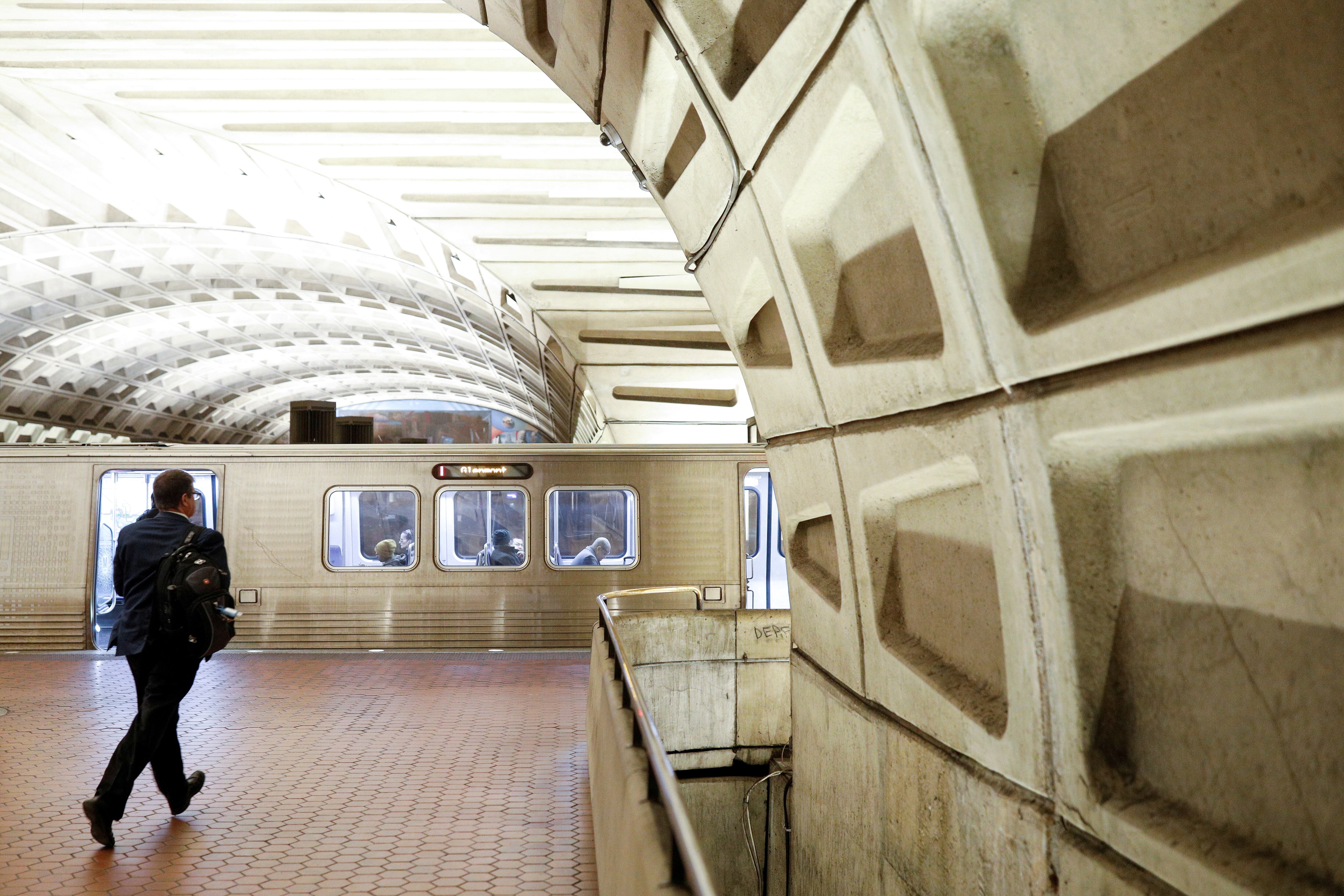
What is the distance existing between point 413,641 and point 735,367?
910 centimetres

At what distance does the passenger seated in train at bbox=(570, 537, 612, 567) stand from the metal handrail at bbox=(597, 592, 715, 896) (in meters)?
8.72

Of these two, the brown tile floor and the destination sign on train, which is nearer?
the brown tile floor

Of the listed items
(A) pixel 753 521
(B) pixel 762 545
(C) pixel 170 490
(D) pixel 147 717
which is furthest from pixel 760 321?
(B) pixel 762 545

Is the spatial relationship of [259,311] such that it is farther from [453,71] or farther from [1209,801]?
[1209,801]

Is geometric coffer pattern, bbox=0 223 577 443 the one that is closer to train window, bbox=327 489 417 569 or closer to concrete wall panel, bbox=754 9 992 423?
train window, bbox=327 489 417 569

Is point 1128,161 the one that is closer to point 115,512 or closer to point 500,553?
point 500,553

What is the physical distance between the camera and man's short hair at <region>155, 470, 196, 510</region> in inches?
235

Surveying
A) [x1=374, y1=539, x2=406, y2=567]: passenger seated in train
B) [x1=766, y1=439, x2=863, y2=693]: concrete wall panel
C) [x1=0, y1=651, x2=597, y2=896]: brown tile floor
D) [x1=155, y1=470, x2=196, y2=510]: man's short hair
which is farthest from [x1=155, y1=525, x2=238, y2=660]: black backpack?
[x1=374, y1=539, x2=406, y2=567]: passenger seated in train

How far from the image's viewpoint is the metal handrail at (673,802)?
2.12 m

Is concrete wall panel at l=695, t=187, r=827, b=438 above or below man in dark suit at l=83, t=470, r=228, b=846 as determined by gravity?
above

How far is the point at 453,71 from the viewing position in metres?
12.9

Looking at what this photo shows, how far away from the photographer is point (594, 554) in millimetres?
13078

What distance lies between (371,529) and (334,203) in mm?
7569

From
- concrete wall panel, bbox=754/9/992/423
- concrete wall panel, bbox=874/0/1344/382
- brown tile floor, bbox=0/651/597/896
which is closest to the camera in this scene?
concrete wall panel, bbox=874/0/1344/382
